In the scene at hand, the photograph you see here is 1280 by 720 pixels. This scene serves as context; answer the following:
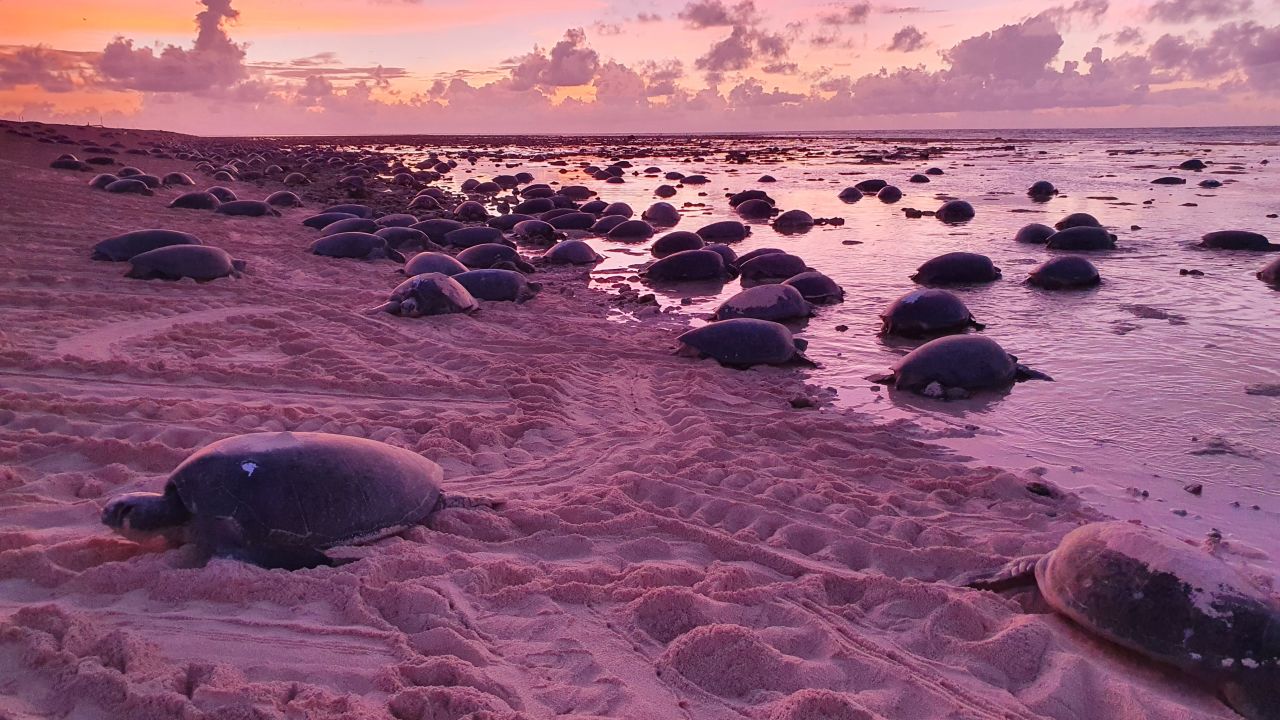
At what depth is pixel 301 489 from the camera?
4.07 m

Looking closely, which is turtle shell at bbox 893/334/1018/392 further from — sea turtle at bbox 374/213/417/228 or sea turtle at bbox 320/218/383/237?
sea turtle at bbox 374/213/417/228

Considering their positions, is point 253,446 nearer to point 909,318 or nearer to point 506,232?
point 909,318

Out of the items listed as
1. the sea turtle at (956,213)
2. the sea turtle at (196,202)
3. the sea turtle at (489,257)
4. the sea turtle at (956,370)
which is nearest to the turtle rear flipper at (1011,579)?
the sea turtle at (956,370)

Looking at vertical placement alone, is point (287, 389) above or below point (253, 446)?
below

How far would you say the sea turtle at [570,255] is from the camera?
1462 centimetres

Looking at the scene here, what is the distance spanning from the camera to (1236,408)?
256 inches

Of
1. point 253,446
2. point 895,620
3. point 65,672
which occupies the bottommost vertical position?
point 895,620

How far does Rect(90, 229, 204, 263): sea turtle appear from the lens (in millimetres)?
11211

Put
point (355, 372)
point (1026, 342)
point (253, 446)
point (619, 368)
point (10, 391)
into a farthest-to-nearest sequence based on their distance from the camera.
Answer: point (1026, 342) → point (619, 368) → point (355, 372) → point (10, 391) → point (253, 446)

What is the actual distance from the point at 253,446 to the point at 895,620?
3488 millimetres

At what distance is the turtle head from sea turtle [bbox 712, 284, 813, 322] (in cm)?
678

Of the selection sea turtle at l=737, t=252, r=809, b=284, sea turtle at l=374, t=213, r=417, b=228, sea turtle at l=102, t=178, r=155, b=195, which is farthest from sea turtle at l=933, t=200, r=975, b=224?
sea turtle at l=102, t=178, r=155, b=195

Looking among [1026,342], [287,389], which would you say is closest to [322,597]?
[287,389]

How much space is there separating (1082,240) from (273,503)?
49.1 feet
